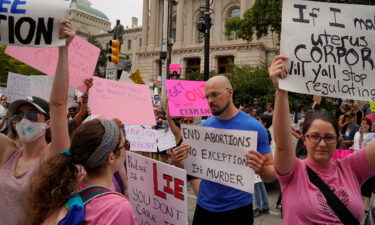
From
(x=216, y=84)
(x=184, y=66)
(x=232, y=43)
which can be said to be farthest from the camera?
(x=184, y=66)

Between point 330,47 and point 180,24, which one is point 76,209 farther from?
point 180,24

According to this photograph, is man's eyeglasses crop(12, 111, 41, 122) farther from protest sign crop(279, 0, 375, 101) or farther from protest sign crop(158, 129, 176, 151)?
protest sign crop(158, 129, 176, 151)

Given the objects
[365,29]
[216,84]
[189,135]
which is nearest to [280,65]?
[365,29]

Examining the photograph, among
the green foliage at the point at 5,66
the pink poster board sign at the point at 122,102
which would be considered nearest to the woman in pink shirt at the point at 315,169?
the pink poster board sign at the point at 122,102

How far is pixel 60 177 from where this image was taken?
1446 millimetres

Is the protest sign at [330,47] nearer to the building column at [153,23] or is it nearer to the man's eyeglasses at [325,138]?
the man's eyeglasses at [325,138]

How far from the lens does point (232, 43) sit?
35156 millimetres

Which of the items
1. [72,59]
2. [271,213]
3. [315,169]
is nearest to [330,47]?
[315,169]

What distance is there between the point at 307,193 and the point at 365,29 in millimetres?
1191

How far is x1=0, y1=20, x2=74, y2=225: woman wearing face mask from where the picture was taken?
6.14 feet

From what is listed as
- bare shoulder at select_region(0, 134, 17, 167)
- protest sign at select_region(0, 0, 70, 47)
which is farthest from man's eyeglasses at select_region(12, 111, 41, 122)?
protest sign at select_region(0, 0, 70, 47)

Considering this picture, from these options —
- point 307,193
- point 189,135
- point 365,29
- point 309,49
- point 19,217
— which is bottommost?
point 19,217

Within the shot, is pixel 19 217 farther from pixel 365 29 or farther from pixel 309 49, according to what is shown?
pixel 365 29

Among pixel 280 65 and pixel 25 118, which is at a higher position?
pixel 280 65
